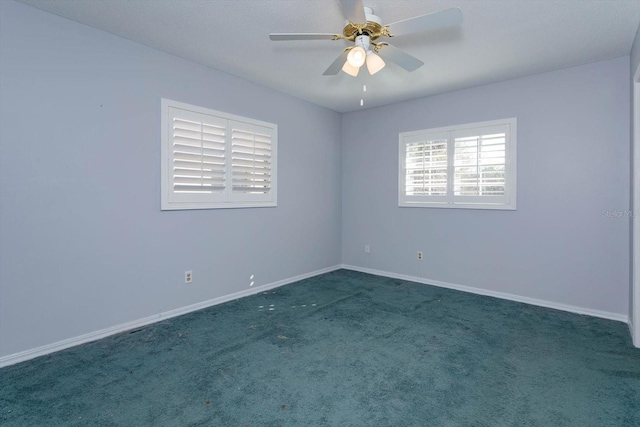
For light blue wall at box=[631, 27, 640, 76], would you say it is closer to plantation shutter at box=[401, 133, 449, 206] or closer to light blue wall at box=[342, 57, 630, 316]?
light blue wall at box=[342, 57, 630, 316]

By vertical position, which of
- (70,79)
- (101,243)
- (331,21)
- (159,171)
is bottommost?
(101,243)

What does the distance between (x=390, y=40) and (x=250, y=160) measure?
205 cm

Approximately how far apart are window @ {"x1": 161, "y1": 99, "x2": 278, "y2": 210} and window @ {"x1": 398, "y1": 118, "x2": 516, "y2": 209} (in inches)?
76.0

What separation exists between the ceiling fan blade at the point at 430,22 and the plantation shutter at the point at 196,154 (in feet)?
7.14

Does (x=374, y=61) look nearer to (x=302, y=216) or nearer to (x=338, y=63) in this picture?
(x=338, y=63)

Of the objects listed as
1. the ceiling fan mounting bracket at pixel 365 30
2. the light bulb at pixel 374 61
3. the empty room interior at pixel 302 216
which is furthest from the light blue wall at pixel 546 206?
the ceiling fan mounting bracket at pixel 365 30

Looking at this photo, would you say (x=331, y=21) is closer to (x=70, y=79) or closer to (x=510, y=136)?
(x=70, y=79)

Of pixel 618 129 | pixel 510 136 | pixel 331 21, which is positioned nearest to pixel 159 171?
pixel 331 21

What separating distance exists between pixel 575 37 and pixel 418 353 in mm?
2951

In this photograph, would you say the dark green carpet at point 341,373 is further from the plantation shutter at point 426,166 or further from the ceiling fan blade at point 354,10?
the ceiling fan blade at point 354,10

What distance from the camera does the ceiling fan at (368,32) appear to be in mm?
2051

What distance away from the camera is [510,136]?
3.90 metres

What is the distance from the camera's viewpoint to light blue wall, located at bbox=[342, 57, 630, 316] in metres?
3.33

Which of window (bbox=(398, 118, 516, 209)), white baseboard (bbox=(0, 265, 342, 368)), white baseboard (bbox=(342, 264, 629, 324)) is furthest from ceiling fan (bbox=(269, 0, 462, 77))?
white baseboard (bbox=(342, 264, 629, 324))
